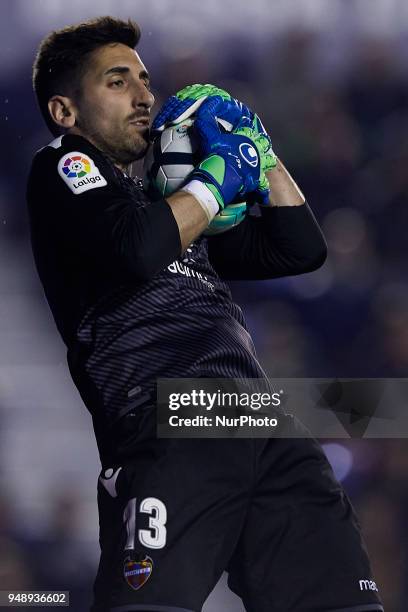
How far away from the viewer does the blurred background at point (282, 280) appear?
363 centimetres

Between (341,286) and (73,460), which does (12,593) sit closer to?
(73,460)

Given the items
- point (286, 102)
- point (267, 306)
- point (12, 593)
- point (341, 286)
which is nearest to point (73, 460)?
point (12, 593)

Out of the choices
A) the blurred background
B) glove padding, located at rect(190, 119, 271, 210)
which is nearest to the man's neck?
glove padding, located at rect(190, 119, 271, 210)

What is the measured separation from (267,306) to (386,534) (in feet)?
3.35

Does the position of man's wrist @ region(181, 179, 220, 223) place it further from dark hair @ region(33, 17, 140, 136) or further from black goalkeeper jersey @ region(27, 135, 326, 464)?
dark hair @ region(33, 17, 140, 136)

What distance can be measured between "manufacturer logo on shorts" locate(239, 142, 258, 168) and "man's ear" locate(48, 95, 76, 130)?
1.46 ft

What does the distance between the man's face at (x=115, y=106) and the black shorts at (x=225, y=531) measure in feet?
2.15

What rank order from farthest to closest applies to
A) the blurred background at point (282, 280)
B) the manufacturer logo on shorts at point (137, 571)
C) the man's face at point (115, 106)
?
the blurred background at point (282, 280)
the man's face at point (115, 106)
the manufacturer logo on shorts at point (137, 571)

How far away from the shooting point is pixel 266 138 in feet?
7.06

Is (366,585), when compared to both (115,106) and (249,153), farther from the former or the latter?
(115,106)

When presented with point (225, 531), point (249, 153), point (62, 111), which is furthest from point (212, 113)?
point (225, 531)

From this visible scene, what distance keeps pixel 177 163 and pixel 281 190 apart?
1.09ft
